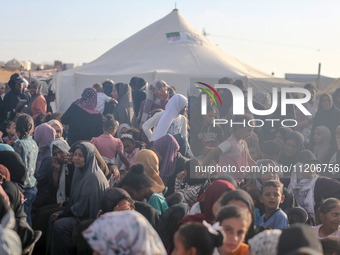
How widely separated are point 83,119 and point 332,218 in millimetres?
3775

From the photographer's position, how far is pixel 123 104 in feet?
27.5

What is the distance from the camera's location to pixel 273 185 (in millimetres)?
4453

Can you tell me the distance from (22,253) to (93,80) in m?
9.32

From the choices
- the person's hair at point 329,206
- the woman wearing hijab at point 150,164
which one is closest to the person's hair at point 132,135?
the woman wearing hijab at point 150,164

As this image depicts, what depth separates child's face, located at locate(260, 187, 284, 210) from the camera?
4355 millimetres

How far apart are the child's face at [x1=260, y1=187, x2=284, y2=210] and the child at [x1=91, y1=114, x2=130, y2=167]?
1960 millimetres

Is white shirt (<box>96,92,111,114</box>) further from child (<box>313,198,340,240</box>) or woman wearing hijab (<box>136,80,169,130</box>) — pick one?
child (<box>313,198,340,240</box>)

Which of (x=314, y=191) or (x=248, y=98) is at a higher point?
(x=248, y=98)

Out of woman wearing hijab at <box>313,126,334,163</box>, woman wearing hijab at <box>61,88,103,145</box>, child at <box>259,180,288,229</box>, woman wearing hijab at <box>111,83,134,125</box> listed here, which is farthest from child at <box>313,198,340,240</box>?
woman wearing hijab at <box>111,83,134,125</box>

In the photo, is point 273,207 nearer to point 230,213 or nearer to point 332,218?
point 332,218

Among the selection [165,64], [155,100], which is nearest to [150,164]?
[155,100]

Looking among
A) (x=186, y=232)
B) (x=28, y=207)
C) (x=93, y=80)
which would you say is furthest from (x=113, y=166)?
(x=93, y=80)

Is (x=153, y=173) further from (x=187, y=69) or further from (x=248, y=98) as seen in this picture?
(x=187, y=69)

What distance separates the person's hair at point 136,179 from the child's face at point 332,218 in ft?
5.01
